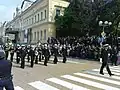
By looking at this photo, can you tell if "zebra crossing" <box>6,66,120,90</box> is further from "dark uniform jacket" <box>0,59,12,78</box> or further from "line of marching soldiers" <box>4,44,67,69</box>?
"line of marching soldiers" <box>4,44,67,69</box>

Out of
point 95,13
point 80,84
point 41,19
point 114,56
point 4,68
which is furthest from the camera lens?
point 41,19

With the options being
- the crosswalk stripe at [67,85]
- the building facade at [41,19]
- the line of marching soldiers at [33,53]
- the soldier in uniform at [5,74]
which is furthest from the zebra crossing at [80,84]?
the building facade at [41,19]

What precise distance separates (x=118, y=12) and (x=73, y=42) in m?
7.29

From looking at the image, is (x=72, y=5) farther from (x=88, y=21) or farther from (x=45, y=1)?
(x=45, y=1)

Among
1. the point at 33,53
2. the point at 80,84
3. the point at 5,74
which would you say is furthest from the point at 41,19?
the point at 5,74

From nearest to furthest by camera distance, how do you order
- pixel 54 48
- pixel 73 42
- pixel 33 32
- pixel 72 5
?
1. pixel 54 48
2. pixel 73 42
3. pixel 72 5
4. pixel 33 32

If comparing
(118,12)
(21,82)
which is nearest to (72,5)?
(118,12)

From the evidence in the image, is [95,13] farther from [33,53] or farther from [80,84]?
[80,84]

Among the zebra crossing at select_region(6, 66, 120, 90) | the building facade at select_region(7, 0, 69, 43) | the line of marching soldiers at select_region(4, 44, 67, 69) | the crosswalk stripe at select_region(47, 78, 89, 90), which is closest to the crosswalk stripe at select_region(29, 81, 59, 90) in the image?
the zebra crossing at select_region(6, 66, 120, 90)

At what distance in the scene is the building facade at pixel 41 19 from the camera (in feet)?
167

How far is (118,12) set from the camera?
3656 centimetres

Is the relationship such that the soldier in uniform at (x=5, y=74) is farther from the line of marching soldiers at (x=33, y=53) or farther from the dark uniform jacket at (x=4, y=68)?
the line of marching soldiers at (x=33, y=53)

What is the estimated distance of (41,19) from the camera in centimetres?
5516

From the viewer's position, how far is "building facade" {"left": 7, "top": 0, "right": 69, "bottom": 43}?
50844 millimetres
